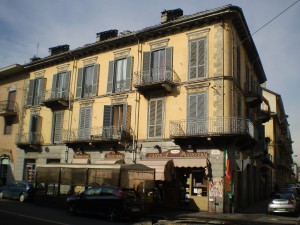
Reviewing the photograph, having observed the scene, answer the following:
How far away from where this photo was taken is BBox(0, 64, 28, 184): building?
32.6m

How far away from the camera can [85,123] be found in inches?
1070

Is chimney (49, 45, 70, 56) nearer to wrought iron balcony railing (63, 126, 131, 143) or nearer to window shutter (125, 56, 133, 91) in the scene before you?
wrought iron balcony railing (63, 126, 131, 143)

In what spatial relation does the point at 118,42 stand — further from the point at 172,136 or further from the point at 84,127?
the point at 172,136

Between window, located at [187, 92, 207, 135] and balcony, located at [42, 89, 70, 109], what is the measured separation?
11246mm

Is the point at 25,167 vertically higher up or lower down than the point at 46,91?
lower down

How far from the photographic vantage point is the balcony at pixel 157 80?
2256 centimetres

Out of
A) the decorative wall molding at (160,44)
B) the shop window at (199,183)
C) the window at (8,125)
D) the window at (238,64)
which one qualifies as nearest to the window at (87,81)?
the decorative wall molding at (160,44)

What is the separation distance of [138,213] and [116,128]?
31.0 feet

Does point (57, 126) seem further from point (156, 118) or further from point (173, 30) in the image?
point (173, 30)

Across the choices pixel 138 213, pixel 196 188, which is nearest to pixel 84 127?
pixel 196 188

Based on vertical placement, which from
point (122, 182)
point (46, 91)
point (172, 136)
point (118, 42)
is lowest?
point (122, 182)

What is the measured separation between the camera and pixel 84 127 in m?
27.1

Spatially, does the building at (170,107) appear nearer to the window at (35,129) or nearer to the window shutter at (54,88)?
the window shutter at (54,88)

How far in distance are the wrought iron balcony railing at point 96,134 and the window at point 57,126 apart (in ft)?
2.81
